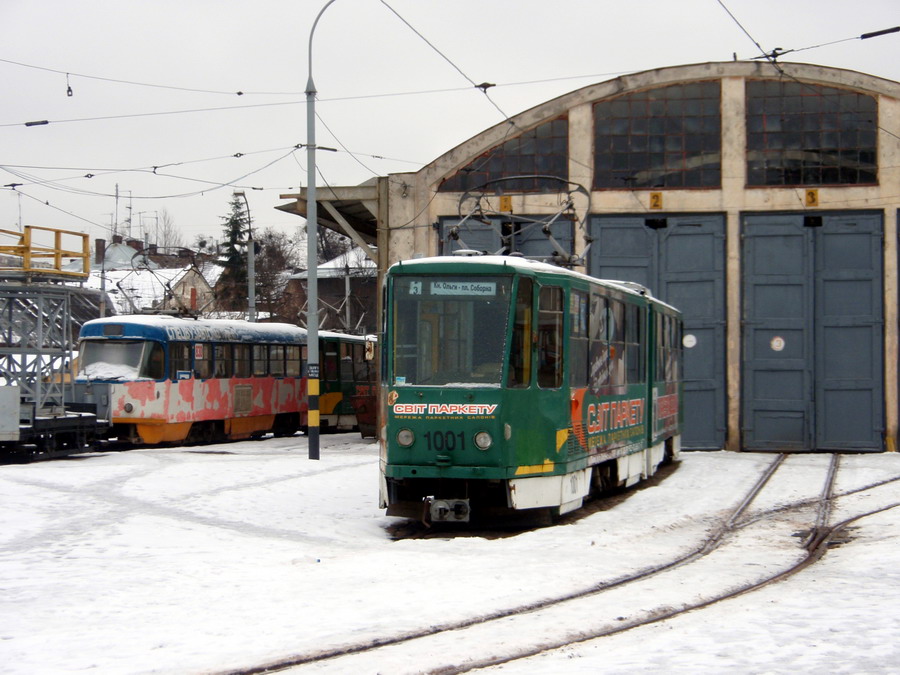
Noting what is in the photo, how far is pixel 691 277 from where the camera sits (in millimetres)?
25438

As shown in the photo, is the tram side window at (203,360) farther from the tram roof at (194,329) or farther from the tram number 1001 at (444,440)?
the tram number 1001 at (444,440)

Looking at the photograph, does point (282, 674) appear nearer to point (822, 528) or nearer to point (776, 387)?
point (822, 528)

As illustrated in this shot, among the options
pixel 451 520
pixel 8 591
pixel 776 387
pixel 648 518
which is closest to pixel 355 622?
pixel 8 591

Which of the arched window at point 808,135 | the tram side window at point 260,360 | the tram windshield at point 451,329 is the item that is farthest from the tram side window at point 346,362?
the tram windshield at point 451,329

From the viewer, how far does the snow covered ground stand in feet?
21.6

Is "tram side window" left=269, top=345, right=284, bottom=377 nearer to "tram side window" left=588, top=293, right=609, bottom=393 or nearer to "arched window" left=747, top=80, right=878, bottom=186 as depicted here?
"arched window" left=747, top=80, right=878, bottom=186

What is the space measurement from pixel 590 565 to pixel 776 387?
53.4 feet

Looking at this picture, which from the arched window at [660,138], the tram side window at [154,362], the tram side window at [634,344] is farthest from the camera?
the arched window at [660,138]

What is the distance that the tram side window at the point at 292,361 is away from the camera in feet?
100

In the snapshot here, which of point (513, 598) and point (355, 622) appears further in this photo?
point (513, 598)

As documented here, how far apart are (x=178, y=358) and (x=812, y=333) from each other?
13682mm

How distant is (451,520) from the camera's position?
12.0 metres

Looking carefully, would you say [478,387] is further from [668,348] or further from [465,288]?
[668,348]

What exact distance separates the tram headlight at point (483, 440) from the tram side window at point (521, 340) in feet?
1.87
